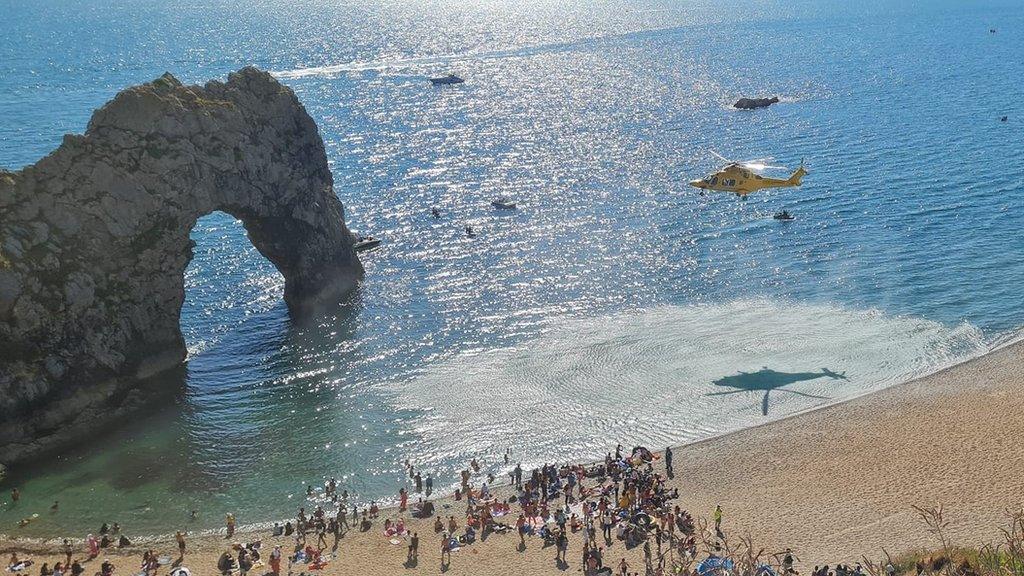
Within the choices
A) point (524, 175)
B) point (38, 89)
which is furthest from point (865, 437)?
point (38, 89)

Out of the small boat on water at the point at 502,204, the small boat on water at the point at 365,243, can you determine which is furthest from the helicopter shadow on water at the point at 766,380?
the small boat on water at the point at 502,204

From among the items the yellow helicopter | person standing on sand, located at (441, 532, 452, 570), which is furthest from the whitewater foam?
person standing on sand, located at (441, 532, 452, 570)

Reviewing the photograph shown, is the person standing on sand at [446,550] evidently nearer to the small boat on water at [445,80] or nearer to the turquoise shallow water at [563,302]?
the turquoise shallow water at [563,302]

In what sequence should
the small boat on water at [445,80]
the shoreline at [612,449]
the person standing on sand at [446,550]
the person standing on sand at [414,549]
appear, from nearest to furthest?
the person standing on sand at [446,550] → the person standing on sand at [414,549] → the shoreline at [612,449] → the small boat on water at [445,80]

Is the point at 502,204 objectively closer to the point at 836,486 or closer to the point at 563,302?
the point at 563,302

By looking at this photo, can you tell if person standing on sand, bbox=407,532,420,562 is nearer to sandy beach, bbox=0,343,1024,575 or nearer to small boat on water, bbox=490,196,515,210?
sandy beach, bbox=0,343,1024,575

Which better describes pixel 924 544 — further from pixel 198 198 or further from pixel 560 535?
pixel 198 198


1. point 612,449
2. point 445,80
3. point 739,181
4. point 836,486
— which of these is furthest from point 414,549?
point 445,80
